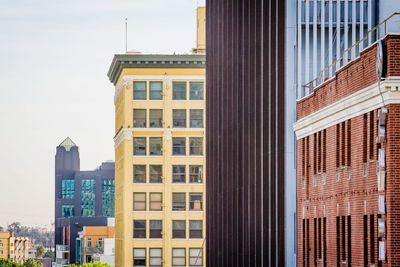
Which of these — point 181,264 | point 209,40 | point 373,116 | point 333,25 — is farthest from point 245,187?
point 181,264

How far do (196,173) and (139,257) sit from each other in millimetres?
10457

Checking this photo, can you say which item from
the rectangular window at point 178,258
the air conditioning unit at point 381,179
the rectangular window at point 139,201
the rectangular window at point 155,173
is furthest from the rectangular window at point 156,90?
the air conditioning unit at point 381,179

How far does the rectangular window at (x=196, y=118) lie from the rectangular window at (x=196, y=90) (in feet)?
4.95

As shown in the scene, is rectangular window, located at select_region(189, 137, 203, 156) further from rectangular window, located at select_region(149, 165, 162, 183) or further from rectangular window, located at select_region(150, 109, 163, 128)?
rectangular window, located at select_region(149, 165, 162, 183)

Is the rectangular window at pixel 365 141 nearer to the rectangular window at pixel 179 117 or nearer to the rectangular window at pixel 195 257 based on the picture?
the rectangular window at pixel 195 257

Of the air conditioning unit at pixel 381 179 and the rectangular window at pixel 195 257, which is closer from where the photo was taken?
the air conditioning unit at pixel 381 179

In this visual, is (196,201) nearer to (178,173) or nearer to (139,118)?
(178,173)

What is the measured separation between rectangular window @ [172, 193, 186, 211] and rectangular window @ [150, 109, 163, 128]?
7.54 m

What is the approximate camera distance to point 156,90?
159500 millimetres

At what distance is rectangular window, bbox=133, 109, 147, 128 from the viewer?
159875mm

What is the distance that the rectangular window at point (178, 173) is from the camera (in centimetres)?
15938

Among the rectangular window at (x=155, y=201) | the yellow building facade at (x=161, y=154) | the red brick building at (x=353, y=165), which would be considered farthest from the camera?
the rectangular window at (x=155, y=201)

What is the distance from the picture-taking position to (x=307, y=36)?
6397 centimetres

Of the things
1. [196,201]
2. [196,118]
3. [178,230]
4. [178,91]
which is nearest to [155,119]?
[178,91]
